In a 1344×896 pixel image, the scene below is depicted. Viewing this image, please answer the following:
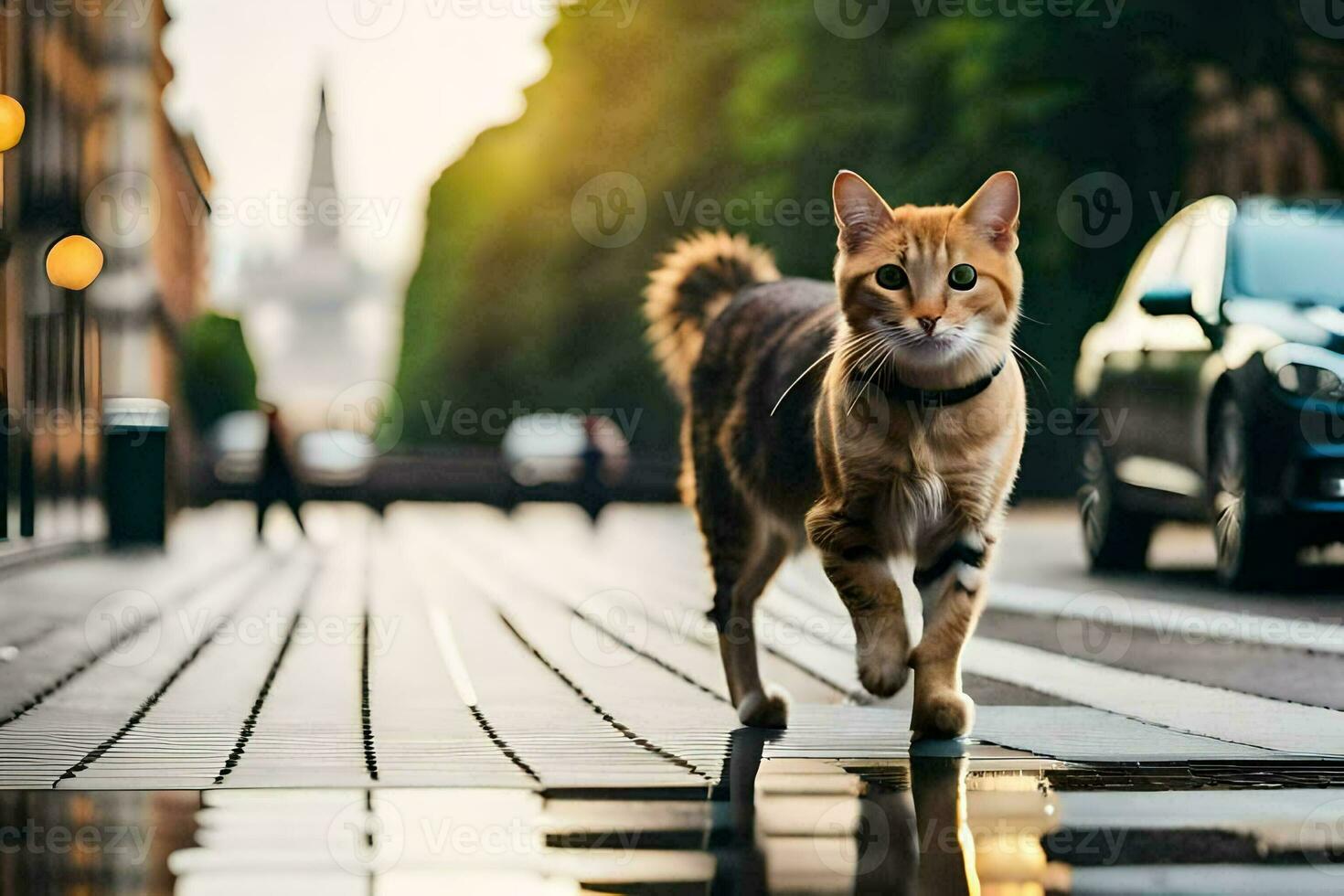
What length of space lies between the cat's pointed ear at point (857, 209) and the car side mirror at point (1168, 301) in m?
6.02

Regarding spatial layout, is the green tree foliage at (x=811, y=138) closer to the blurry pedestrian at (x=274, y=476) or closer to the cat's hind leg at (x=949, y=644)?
the blurry pedestrian at (x=274, y=476)

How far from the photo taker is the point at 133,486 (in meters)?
20.0

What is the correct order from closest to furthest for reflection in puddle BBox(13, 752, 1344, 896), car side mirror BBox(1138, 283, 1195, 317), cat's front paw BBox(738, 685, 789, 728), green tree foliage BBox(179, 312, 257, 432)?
reflection in puddle BBox(13, 752, 1344, 896) < cat's front paw BBox(738, 685, 789, 728) < car side mirror BBox(1138, 283, 1195, 317) < green tree foliage BBox(179, 312, 257, 432)

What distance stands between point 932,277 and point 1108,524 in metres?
8.74

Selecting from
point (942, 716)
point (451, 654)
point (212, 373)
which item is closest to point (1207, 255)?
point (451, 654)

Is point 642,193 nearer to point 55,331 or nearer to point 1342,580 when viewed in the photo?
point 55,331

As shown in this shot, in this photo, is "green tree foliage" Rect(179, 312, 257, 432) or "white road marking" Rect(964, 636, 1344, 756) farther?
"green tree foliage" Rect(179, 312, 257, 432)

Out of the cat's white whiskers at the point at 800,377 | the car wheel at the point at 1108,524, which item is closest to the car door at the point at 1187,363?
the car wheel at the point at 1108,524

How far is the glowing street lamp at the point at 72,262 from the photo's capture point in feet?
62.2

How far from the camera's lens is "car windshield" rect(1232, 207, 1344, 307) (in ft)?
42.7

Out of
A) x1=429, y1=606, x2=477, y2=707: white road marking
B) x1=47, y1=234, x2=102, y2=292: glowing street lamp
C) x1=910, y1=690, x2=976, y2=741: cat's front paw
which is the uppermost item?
x1=47, y1=234, x2=102, y2=292: glowing street lamp

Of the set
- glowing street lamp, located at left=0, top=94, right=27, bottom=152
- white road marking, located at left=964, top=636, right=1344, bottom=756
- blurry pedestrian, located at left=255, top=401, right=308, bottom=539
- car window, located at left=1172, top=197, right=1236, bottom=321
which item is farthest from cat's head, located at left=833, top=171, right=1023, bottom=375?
blurry pedestrian, located at left=255, top=401, right=308, bottom=539

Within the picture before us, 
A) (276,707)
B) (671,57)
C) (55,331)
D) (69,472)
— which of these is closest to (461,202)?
(671,57)

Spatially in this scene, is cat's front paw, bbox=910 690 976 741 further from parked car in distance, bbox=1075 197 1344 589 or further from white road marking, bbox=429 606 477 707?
parked car in distance, bbox=1075 197 1344 589
